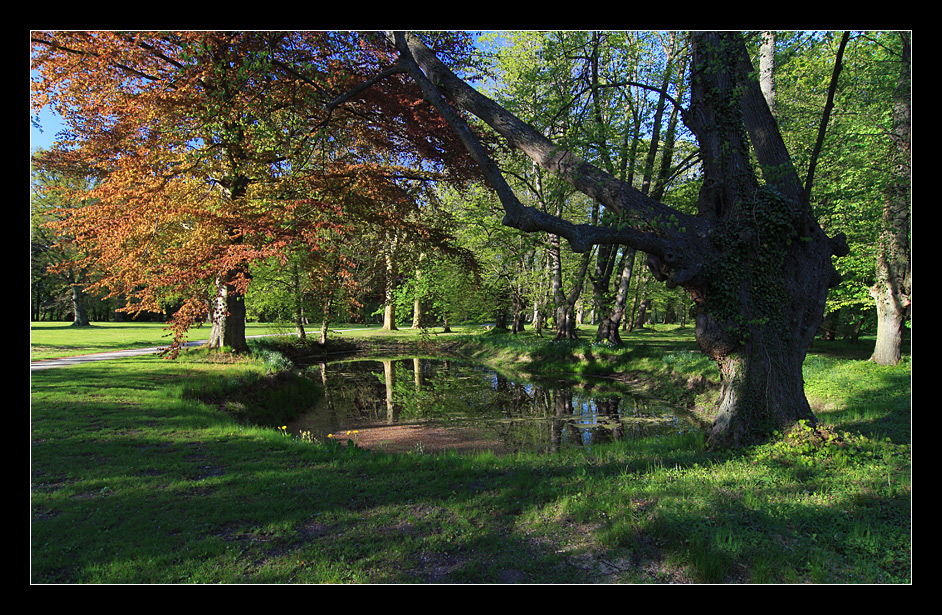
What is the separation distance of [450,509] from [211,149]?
31.7 feet

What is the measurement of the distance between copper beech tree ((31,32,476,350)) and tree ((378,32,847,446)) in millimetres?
4681

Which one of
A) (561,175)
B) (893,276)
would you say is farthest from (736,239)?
(893,276)

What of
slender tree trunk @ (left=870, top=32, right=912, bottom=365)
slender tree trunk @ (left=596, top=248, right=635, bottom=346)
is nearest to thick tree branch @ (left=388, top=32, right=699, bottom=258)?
slender tree trunk @ (left=870, top=32, right=912, bottom=365)

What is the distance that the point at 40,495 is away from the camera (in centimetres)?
424

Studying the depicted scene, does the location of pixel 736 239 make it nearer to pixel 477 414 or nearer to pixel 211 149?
pixel 477 414

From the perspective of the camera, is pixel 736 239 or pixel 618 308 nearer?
pixel 736 239

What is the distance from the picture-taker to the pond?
873 centimetres

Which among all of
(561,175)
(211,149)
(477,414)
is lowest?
(477,414)

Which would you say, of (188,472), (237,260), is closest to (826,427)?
(188,472)

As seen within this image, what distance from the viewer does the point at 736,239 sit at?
5992mm

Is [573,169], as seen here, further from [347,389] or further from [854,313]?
[854,313]

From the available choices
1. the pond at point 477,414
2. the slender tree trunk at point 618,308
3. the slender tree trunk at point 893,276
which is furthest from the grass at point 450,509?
the slender tree trunk at point 618,308

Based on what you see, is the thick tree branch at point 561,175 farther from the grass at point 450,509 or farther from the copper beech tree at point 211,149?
the grass at point 450,509

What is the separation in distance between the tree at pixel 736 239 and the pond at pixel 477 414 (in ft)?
11.9
